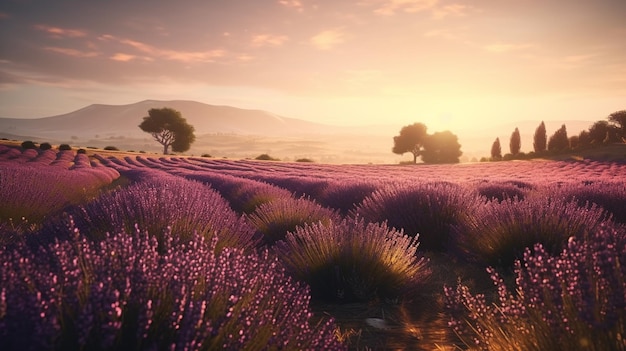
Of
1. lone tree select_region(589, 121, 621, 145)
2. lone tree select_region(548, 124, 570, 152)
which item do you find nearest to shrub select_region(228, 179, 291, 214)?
lone tree select_region(548, 124, 570, 152)

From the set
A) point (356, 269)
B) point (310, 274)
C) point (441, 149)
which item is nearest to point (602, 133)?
point (441, 149)

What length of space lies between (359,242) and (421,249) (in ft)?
7.90

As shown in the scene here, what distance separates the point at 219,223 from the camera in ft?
14.7

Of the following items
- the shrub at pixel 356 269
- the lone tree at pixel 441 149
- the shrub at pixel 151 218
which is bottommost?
the shrub at pixel 356 269

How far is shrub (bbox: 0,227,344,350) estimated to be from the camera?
1460 millimetres

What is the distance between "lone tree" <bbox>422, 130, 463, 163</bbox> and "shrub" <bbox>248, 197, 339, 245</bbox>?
72124 millimetres

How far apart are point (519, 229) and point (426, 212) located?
5.73 feet

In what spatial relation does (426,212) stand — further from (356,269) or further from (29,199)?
(29,199)

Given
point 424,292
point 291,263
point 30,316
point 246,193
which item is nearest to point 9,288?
point 30,316

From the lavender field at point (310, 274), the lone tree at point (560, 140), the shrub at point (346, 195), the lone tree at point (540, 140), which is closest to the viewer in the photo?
the lavender field at point (310, 274)

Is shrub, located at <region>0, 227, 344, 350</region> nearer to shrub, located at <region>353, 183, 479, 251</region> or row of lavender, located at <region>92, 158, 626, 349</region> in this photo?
row of lavender, located at <region>92, 158, 626, 349</region>

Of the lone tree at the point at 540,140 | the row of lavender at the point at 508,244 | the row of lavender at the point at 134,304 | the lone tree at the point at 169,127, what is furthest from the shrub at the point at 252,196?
the lone tree at the point at 169,127

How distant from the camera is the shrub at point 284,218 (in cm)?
634

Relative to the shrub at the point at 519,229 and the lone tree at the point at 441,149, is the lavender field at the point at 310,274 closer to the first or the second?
the shrub at the point at 519,229
